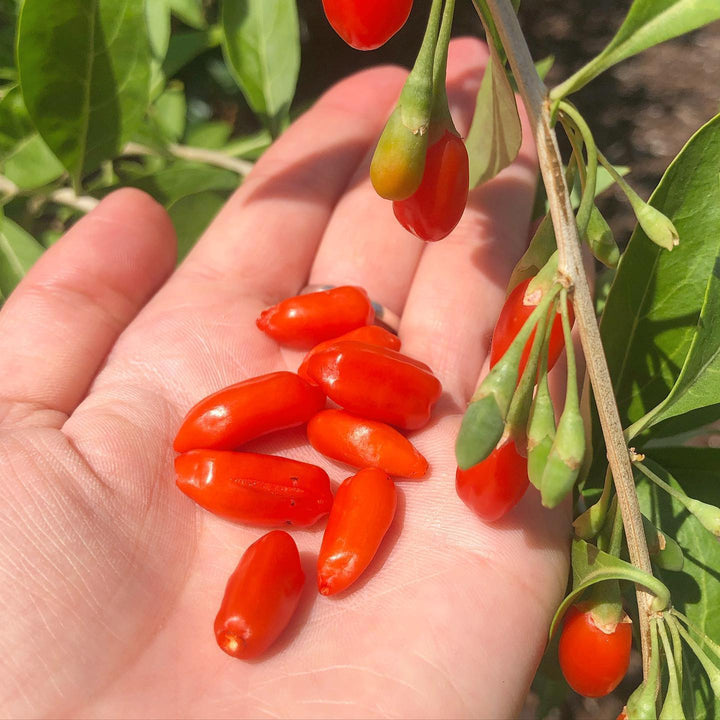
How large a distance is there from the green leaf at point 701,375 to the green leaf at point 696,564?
1.04 ft

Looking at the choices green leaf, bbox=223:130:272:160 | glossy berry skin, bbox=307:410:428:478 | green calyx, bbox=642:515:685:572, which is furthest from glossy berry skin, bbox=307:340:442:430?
green leaf, bbox=223:130:272:160

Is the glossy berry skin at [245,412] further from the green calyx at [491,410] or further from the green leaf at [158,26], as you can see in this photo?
the green leaf at [158,26]

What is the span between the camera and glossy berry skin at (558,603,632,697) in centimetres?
171

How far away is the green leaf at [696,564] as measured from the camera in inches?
72.9

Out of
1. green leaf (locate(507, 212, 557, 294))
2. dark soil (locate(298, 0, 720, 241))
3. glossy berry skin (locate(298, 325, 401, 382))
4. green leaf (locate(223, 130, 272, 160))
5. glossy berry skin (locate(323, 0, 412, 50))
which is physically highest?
glossy berry skin (locate(323, 0, 412, 50))

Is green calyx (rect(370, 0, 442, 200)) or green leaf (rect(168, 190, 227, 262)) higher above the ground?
green calyx (rect(370, 0, 442, 200))

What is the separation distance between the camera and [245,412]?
Result: 83.7 inches

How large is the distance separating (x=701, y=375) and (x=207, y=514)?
48.8 inches

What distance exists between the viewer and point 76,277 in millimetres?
2357

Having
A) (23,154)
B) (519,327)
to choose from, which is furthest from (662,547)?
(23,154)

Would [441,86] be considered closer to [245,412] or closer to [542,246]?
[542,246]

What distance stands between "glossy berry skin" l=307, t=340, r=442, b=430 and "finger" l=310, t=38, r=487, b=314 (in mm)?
589

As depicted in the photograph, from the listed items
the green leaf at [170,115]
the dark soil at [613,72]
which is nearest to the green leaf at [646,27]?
the green leaf at [170,115]

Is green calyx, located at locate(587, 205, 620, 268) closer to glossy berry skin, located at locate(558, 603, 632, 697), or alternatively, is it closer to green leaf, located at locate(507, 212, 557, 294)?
green leaf, located at locate(507, 212, 557, 294)
